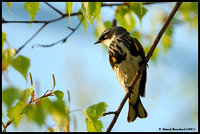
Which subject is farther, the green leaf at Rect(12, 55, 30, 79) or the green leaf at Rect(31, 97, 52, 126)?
the green leaf at Rect(12, 55, 30, 79)

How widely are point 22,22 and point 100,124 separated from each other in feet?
5.22

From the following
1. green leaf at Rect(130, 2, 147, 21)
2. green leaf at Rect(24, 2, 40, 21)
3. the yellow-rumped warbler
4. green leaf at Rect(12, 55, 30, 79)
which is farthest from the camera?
the yellow-rumped warbler

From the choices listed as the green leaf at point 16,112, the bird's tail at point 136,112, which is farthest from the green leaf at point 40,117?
the bird's tail at point 136,112

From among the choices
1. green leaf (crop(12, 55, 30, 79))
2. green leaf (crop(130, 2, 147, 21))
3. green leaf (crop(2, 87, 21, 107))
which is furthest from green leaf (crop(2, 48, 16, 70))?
green leaf (crop(130, 2, 147, 21))

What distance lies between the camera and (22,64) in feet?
7.25

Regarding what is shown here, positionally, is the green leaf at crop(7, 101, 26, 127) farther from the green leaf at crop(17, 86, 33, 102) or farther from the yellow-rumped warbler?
the yellow-rumped warbler

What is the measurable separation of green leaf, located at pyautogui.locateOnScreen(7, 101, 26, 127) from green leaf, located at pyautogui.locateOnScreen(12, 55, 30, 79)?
213 mm

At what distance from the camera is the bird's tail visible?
4.18m

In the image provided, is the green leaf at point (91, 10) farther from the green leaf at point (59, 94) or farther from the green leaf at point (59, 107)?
the green leaf at point (59, 107)

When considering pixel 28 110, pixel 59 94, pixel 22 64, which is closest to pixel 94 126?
pixel 59 94

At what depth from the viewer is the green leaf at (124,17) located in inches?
134

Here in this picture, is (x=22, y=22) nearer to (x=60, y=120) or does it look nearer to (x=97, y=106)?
(x=97, y=106)

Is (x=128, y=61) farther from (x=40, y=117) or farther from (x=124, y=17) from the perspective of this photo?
→ (x=40, y=117)

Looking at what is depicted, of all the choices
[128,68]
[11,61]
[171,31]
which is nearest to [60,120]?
[11,61]
